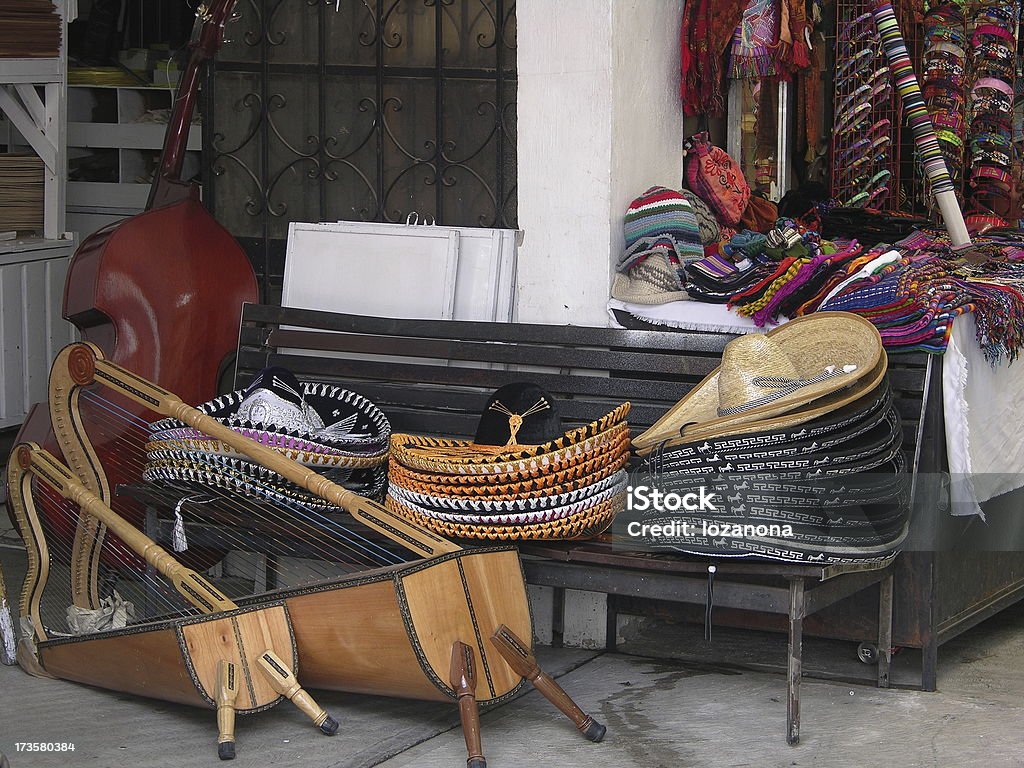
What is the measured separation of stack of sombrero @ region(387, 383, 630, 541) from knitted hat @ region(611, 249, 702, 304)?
544 millimetres

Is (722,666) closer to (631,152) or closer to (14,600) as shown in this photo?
(631,152)

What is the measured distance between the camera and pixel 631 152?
3873mm

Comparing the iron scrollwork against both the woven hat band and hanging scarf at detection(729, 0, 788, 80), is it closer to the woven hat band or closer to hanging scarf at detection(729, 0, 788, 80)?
hanging scarf at detection(729, 0, 788, 80)

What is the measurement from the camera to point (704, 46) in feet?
13.3

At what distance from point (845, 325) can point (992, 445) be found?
63 cm

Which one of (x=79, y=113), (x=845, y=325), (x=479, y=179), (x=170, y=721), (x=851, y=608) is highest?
(x=79, y=113)

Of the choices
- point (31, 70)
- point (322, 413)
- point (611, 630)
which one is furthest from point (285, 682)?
point (31, 70)

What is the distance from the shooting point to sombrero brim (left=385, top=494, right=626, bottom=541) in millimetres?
3143

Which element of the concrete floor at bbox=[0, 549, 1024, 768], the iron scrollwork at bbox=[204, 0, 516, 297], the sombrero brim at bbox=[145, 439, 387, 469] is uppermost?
the iron scrollwork at bbox=[204, 0, 516, 297]

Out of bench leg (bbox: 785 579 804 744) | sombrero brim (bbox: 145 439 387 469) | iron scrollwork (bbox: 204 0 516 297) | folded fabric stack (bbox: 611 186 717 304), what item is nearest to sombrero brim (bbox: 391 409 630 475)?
sombrero brim (bbox: 145 439 387 469)

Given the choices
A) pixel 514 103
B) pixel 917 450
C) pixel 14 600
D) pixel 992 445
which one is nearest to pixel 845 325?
pixel 917 450

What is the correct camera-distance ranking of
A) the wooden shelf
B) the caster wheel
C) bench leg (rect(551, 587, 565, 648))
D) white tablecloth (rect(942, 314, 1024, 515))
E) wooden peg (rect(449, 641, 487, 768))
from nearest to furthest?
wooden peg (rect(449, 641, 487, 768)) → white tablecloth (rect(942, 314, 1024, 515)) → the caster wheel → bench leg (rect(551, 587, 565, 648)) → the wooden shelf

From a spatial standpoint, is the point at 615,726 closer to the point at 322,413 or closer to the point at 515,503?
the point at 515,503

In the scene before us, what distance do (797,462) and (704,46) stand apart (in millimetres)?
1547
